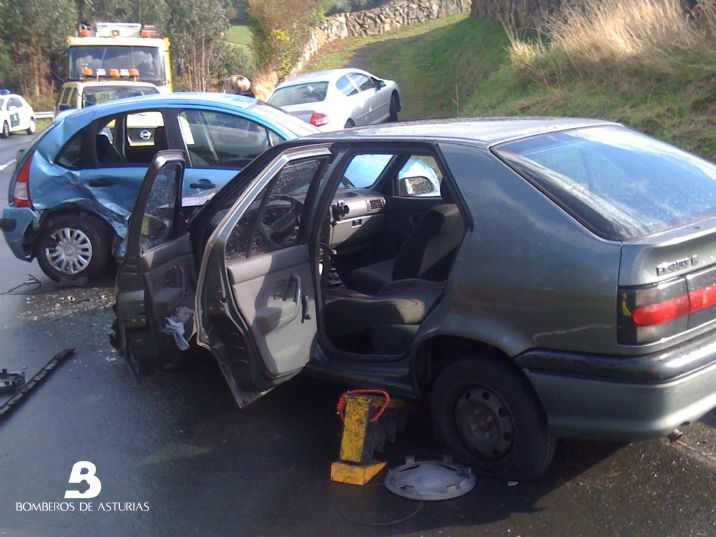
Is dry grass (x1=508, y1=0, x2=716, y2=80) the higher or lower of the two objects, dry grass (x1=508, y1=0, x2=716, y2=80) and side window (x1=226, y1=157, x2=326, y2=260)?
the higher

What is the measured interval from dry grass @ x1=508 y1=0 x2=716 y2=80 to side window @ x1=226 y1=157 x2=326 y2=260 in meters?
6.81

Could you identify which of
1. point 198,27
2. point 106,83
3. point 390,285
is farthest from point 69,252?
point 198,27

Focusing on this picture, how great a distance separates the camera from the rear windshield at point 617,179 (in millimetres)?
3758

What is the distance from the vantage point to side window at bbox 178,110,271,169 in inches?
310

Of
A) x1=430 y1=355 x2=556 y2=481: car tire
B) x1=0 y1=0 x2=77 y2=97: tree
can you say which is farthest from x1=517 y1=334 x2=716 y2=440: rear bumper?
x1=0 y1=0 x2=77 y2=97: tree

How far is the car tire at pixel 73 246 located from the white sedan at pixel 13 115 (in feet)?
73.6

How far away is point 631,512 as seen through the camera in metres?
3.81

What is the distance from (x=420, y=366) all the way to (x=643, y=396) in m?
1.16

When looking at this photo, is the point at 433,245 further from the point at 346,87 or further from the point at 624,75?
the point at 346,87

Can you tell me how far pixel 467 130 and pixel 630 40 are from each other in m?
8.01

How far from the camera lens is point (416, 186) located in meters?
6.35

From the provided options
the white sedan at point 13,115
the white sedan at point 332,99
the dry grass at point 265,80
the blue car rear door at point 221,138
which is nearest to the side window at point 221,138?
the blue car rear door at point 221,138

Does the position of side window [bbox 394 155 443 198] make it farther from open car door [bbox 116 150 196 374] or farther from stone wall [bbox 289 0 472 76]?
stone wall [bbox 289 0 472 76]

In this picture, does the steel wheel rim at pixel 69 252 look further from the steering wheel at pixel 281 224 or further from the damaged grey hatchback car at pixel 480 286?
the steering wheel at pixel 281 224
